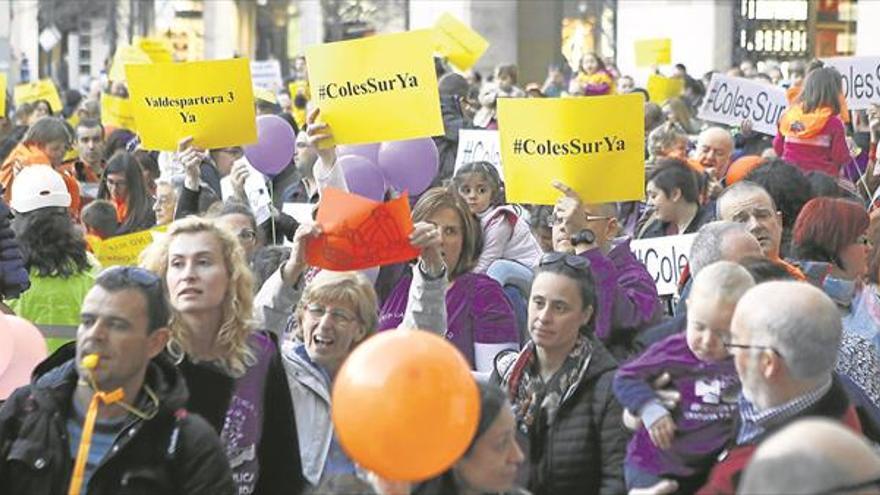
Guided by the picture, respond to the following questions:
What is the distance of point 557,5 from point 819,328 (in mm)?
36959

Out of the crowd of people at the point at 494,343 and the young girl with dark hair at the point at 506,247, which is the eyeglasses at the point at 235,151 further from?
the young girl with dark hair at the point at 506,247

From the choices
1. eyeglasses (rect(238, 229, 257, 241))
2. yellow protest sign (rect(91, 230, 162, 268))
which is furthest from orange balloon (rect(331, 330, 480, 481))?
yellow protest sign (rect(91, 230, 162, 268))

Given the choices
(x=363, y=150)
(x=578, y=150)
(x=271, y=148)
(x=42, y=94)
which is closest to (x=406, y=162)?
(x=363, y=150)

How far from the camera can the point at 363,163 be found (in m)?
10.9

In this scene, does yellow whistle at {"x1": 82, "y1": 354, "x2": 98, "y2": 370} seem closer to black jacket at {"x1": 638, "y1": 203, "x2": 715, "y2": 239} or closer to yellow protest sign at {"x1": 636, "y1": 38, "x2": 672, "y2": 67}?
black jacket at {"x1": 638, "y1": 203, "x2": 715, "y2": 239}

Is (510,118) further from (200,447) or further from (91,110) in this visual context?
(91,110)

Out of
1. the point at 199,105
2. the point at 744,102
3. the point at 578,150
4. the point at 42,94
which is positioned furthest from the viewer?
the point at 42,94

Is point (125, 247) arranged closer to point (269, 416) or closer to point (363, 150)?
point (363, 150)

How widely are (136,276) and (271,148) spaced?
6978 millimetres

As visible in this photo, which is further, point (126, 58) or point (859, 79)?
point (126, 58)

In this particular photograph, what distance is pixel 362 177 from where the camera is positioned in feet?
35.1

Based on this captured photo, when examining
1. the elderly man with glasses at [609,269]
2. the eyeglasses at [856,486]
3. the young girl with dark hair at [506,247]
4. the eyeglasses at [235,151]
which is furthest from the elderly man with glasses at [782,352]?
the eyeglasses at [235,151]

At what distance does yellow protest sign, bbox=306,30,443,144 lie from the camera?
32.4ft

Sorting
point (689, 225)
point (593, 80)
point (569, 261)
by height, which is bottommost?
point (593, 80)
